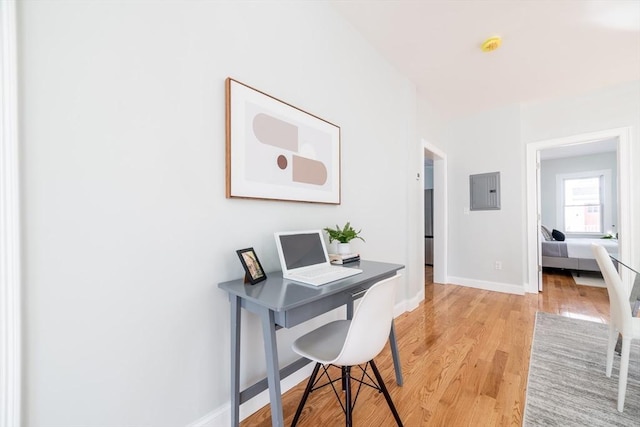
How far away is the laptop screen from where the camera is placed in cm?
147

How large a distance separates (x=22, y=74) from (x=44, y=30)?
7.0 inches

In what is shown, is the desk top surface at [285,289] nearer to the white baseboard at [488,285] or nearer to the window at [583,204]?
the white baseboard at [488,285]

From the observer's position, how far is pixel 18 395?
2.62ft

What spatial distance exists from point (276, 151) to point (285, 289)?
81cm

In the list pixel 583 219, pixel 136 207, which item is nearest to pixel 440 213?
pixel 136 207

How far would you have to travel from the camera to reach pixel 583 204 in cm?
636

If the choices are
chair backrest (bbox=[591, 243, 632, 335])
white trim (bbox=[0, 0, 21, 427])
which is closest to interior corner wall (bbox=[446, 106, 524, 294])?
chair backrest (bbox=[591, 243, 632, 335])

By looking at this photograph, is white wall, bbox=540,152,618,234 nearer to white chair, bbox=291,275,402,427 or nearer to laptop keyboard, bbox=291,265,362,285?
laptop keyboard, bbox=291,265,362,285

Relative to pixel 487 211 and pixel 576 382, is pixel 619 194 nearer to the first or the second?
pixel 487 211

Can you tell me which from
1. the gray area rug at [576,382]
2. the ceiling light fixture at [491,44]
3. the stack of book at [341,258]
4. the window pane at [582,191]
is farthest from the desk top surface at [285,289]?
the window pane at [582,191]

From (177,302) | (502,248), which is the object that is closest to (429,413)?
(177,302)

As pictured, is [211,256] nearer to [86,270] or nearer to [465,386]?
[86,270]

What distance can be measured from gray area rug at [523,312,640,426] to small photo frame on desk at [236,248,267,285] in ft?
5.23

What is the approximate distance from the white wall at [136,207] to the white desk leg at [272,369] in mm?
382
